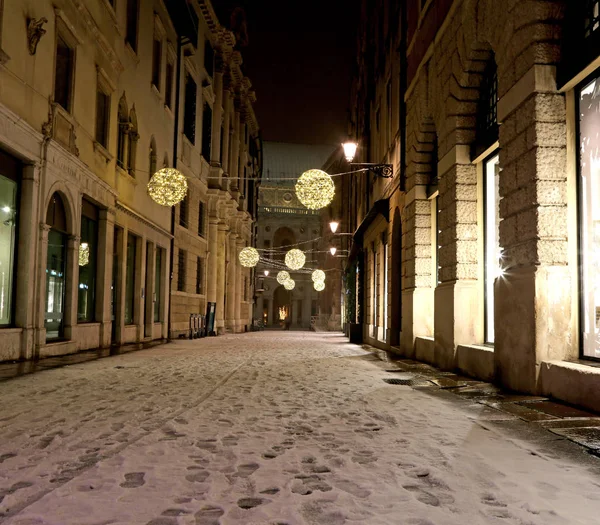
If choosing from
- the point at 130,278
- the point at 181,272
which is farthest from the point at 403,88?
the point at 181,272

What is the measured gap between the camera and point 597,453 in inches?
157

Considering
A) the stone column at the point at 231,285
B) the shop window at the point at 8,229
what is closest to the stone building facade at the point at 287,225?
the stone column at the point at 231,285

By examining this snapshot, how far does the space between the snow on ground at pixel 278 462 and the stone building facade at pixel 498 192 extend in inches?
53.8

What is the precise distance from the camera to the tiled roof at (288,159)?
232ft

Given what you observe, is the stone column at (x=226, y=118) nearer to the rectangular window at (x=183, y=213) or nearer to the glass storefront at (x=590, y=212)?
the rectangular window at (x=183, y=213)

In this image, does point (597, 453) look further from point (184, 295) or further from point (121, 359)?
point (184, 295)

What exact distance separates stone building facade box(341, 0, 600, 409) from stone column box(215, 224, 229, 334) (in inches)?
662

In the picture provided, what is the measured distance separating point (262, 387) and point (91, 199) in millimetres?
9173

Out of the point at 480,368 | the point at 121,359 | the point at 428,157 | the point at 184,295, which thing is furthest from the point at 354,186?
the point at 480,368

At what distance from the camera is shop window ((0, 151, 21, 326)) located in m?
10.8

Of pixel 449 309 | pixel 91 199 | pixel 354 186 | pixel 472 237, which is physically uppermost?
pixel 354 186

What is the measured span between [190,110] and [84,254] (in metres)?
14.1

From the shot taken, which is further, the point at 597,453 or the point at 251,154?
the point at 251,154

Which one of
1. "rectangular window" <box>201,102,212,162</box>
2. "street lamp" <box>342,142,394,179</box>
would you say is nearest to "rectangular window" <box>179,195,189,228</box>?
"rectangular window" <box>201,102,212,162</box>
